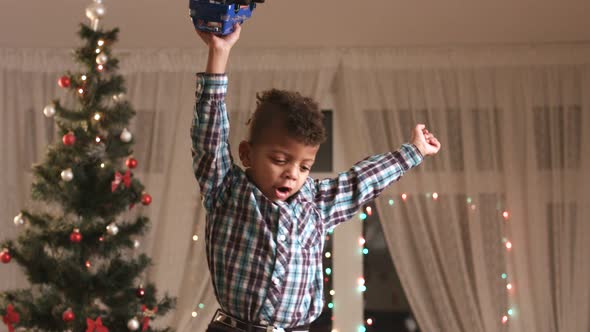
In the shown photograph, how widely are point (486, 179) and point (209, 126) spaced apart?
279 centimetres

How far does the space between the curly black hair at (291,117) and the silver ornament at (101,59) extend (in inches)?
63.3

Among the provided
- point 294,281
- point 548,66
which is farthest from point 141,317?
point 548,66

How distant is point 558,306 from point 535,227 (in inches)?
16.1

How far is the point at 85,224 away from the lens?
113 inches

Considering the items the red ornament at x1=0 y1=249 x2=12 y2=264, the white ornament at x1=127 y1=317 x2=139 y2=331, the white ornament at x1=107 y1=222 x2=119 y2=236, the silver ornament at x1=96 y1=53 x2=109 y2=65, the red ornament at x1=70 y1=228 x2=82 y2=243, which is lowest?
the white ornament at x1=127 y1=317 x2=139 y2=331

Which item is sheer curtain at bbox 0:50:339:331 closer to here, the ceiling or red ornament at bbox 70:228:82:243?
the ceiling

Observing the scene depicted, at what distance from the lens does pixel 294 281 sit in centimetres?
143

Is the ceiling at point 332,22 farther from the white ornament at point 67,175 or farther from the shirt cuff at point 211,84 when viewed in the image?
the shirt cuff at point 211,84

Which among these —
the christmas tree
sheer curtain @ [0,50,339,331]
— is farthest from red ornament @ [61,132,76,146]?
sheer curtain @ [0,50,339,331]

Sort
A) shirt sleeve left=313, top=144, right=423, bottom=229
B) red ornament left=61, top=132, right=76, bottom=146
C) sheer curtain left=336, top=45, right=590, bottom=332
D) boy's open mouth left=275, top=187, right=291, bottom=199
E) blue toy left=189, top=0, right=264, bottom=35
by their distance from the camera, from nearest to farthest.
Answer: blue toy left=189, top=0, right=264, bottom=35 < boy's open mouth left=275, top=187, right=291, bottom=199 < shirt sleeve left=313, top=144, right=423, bottom=229 < red ornament left=61, top=132, right=76, bottom=146 < sheer curtain left=336, top=45, right=590, bottom=332

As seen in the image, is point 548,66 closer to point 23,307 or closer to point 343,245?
point 343,245

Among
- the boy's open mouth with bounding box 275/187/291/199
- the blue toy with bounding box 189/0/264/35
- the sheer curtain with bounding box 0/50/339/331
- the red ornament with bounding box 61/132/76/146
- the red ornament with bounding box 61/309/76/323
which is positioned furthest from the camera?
the sheer curtain with bounding box 0/50/339/331

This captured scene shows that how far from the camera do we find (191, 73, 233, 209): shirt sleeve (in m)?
1.37

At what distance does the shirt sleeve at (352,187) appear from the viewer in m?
1.56
